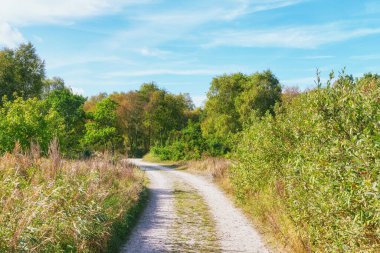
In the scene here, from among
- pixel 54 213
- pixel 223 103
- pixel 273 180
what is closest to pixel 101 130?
pixel 223 103

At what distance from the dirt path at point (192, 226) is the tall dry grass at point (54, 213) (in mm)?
870

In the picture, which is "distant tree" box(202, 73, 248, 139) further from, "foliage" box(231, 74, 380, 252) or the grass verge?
"foliage" box(231, 74, 380, 252)

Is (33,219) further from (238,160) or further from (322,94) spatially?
(238,160)

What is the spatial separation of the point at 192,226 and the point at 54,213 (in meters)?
5.40

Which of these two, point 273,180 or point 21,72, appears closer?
point 273,180

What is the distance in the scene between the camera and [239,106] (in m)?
44.5

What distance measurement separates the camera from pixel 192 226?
12.7 metres

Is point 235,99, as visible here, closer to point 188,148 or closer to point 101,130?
point 188,148

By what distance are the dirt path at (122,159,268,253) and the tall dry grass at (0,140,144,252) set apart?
87cm

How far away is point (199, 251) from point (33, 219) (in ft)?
14.4

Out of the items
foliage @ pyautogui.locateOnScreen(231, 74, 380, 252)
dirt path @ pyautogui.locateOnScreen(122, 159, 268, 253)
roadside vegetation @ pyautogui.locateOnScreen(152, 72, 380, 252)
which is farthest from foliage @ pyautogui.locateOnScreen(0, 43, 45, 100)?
foliage @ pyautogui.locateOnScreen(231, 74, 380, 252)

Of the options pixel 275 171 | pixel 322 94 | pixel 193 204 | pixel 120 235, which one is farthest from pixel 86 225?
pixel 193 204

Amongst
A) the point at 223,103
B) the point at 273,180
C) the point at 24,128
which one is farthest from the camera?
the point at 223,103

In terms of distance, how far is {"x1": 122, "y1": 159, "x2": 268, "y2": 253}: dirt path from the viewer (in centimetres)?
1038
